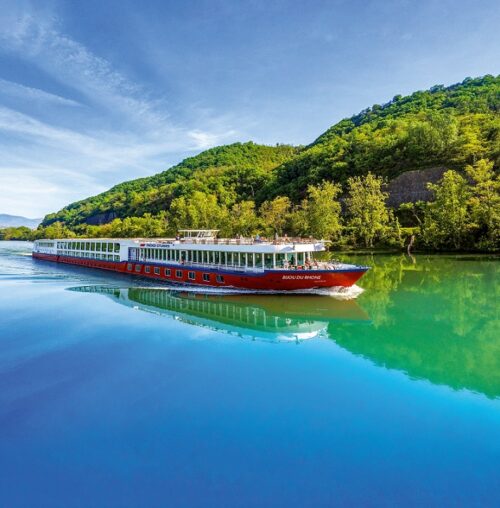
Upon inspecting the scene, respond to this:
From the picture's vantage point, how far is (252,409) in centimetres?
1105

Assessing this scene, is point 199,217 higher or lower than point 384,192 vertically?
lower

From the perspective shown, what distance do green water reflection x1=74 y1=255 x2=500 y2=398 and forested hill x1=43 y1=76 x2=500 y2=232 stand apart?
5176cm

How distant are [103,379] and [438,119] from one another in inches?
3459

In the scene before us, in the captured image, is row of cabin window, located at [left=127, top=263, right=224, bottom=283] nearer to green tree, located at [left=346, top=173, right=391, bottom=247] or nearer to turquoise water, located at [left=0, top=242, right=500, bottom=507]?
turquoise water, located at [left=0, top=242, right=500, bottom=507]

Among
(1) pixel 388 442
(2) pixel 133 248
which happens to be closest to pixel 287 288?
(1) pixel 388 442

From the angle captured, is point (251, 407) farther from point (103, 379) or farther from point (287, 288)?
point (287, 288)

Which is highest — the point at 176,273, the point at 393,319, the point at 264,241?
the point at 264,241

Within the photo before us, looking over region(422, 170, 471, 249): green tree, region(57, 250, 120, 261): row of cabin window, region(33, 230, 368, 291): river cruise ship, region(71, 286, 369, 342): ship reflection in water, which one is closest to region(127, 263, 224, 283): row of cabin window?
region(33, 230, 368, 291): river cruise ship

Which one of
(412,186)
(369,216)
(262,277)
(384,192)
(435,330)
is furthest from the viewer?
(384,192)

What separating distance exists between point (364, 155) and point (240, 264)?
72.6 m

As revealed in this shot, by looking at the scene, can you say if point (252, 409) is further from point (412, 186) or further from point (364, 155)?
point (364, 155)

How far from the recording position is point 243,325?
67.2 feet

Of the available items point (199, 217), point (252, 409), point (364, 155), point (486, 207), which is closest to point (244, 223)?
point (199, 217)

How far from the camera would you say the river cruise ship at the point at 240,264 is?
25.7 metres
